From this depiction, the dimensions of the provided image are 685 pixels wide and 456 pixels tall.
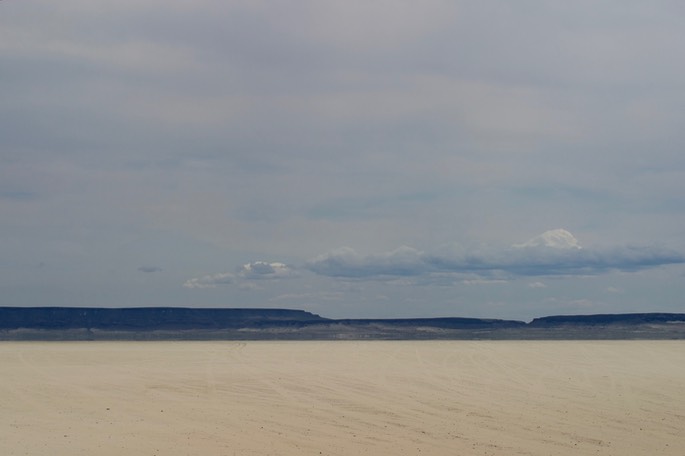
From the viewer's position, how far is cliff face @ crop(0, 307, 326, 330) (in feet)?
307

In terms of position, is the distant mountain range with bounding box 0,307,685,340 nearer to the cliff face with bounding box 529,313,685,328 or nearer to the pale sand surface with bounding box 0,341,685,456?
the cliff face with bounding box 529,313,685,328

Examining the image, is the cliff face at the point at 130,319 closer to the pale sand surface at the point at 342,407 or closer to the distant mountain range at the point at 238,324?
the distant mountain range at the point at 238,324

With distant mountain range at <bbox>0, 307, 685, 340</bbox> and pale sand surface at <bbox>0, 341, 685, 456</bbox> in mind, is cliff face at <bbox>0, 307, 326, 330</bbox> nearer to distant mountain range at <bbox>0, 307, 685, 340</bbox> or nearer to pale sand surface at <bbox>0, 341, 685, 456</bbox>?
distant mountain range at <bbox>0, 307, 685, 340</bbox>

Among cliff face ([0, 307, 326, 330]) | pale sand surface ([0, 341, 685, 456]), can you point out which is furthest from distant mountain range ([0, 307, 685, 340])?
pale sand surface ([0, 341, 685, 456])

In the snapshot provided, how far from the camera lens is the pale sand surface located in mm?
14852

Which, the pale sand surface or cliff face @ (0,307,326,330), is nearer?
the pale sand surface

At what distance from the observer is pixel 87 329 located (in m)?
89.7

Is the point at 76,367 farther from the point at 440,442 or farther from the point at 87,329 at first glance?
the point at 87,329

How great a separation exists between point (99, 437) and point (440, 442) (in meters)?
6.10

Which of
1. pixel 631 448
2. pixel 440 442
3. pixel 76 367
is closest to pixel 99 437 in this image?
pixel 440 442

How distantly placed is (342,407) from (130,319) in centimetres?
8207

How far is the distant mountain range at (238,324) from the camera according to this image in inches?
3135

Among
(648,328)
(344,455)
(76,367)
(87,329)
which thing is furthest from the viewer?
(87,329)

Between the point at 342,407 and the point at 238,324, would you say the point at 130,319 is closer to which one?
the point at 238,324
